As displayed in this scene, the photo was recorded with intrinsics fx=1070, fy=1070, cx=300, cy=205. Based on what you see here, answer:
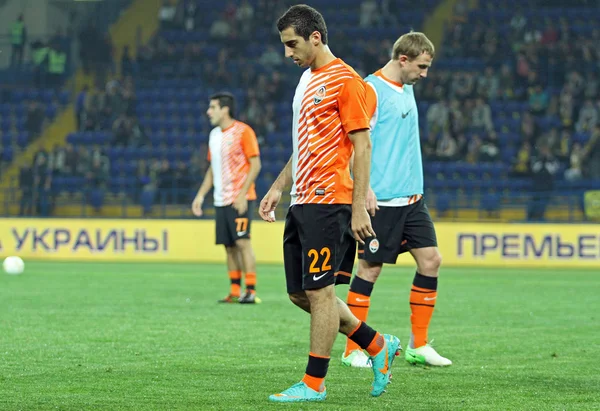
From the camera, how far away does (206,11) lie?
29.5m

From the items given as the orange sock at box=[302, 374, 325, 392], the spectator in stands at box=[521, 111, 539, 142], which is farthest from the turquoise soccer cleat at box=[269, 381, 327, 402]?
the spectator in stands at box=[521, 111, 539, 142]

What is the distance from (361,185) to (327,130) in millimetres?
361

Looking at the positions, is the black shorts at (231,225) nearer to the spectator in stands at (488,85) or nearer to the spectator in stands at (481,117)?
the spectator in stands at (481,117)

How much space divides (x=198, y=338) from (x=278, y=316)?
82.9 inches

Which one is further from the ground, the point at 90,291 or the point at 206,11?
the point at 206,11

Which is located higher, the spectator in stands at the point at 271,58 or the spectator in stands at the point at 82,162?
the spectator in stands at the point at 271,58

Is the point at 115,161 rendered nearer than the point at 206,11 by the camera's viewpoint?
Yes

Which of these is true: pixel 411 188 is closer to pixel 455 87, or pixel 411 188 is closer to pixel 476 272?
pixel 476 272

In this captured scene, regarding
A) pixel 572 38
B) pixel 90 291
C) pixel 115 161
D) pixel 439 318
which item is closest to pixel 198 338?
pixel 439 318

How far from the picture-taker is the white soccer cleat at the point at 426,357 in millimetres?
7133

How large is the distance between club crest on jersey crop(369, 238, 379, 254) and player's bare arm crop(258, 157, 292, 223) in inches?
52.6

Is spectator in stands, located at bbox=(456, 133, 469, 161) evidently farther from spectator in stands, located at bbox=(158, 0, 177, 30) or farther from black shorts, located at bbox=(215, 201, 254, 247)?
black shorts, located at bbox=(215, 201, 254, 247)

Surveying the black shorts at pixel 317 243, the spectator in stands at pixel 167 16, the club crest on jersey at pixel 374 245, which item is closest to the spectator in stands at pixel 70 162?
the spectator in stands at pixel 167 16

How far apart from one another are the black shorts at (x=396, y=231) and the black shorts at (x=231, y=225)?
5.02 meters
